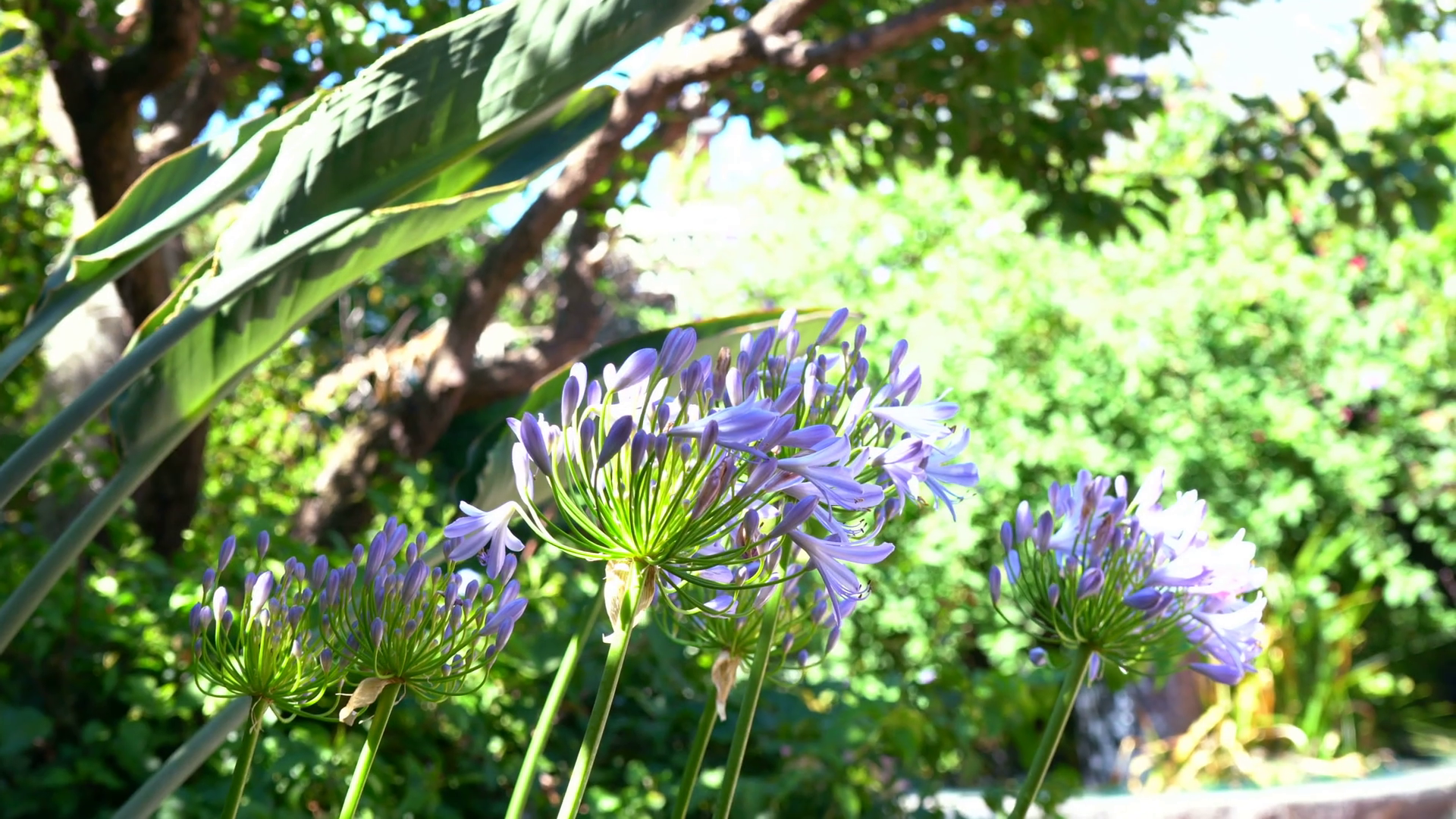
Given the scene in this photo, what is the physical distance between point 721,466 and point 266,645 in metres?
0.41

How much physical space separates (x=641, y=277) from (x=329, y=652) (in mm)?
7107

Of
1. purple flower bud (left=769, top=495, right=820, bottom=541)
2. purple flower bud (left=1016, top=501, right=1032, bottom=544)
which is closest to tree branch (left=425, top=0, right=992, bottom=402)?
purple flower bud (left=1016, top=501, right=1032, bottom=544)

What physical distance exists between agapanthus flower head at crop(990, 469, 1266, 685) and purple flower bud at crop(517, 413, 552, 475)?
41cm

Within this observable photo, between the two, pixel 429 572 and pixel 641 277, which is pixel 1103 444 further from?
pixel 429 572

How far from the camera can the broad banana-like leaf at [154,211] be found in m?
1.20

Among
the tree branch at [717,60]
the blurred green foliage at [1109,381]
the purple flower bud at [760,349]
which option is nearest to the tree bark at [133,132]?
the blurred green foliage at [1109,381]

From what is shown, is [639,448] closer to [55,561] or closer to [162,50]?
[55,561]

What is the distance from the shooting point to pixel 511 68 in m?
1.18

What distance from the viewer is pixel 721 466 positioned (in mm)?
701

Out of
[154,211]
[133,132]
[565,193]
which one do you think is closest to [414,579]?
[154,211]

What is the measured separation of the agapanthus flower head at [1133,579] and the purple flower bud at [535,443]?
0.41 m

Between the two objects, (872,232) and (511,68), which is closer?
(511,68)

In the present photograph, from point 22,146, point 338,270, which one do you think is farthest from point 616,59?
point 22,146

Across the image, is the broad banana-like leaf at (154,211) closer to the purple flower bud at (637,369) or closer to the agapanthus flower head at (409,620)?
the agapanthus flower head at (409,620)
